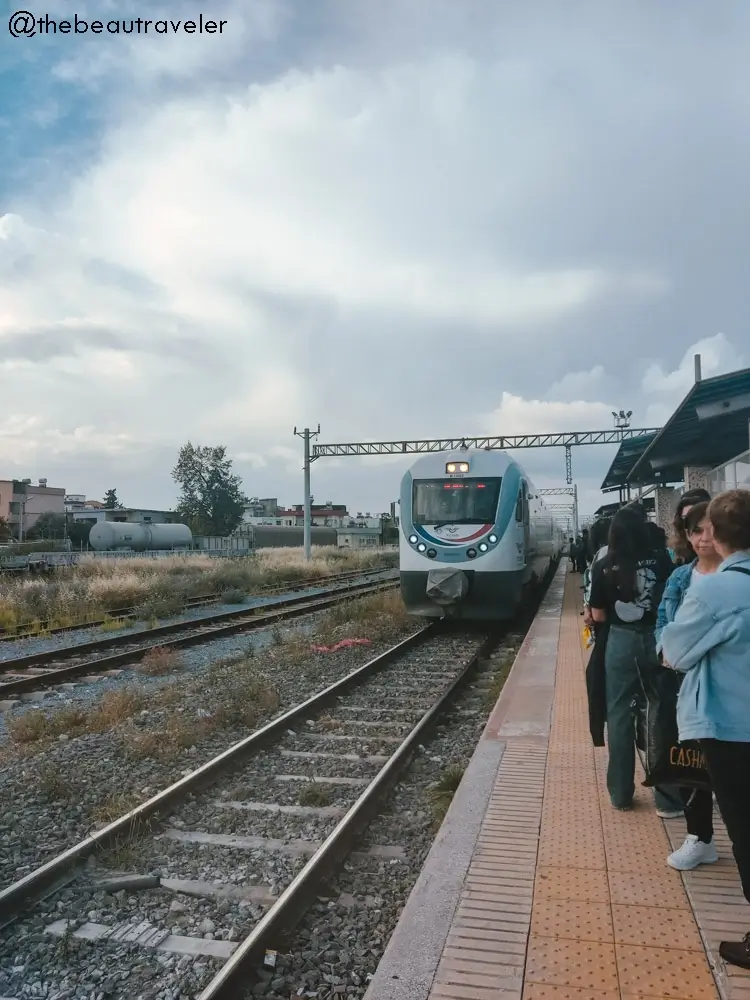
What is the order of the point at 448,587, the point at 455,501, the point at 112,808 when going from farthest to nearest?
the point at 455,501, the point at 448,587, the point at 112,808

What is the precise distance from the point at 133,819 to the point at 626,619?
3.19 meters

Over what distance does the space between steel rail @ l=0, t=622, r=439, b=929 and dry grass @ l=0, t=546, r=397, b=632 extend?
33.0 feet

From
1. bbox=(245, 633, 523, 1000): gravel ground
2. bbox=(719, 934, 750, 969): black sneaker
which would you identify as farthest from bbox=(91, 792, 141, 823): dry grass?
bbox=(719, 934, 750, 969): black sneaker

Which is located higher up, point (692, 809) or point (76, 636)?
point (692, 809)

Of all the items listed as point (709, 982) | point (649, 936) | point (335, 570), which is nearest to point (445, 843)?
point (649, 936)

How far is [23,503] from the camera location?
243 ft

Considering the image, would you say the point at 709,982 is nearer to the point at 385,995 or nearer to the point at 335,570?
the point at 385,995

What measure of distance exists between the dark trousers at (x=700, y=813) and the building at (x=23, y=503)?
72833 mm

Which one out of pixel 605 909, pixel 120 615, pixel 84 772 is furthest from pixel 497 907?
A: pixel 120 615

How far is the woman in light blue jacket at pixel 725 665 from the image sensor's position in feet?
8.82

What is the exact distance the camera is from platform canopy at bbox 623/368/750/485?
9.42 meters

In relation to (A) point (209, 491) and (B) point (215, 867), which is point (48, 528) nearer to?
(A) point (209, 491)

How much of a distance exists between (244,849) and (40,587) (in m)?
17.4

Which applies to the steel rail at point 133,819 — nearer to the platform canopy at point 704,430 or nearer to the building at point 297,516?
the platform canopy at point 704,430
